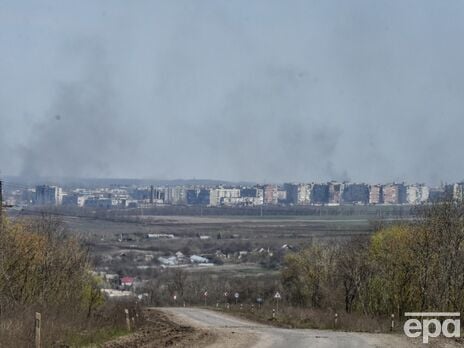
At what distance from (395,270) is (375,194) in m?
119

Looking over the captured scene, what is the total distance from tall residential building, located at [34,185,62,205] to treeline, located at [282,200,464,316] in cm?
5539

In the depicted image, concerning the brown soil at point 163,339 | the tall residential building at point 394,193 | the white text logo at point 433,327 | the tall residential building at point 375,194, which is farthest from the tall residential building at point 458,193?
the tall residential building at point 375,194

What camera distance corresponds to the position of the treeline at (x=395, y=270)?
141 feet

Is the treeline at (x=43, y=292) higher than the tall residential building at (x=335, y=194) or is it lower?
lower

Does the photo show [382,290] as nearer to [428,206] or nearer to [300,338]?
[428,206]

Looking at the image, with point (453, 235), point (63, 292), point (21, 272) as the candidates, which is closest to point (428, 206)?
point (453, 235)

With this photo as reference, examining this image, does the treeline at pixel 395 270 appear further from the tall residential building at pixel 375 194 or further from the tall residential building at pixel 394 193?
the tall residential building at pixel 375 194

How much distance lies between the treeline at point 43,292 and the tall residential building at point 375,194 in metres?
117

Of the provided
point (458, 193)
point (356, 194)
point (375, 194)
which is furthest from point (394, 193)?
point (458, 193)

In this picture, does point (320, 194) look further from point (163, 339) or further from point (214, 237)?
point (163, 339)

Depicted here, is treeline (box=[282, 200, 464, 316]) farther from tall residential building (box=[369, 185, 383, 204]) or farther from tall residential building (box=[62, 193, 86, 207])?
tall residential building (box=[369, 185, 383, 204])

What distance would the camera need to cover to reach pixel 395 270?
173 feet

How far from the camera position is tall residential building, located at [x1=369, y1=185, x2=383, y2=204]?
165 metres

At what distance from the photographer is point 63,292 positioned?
132ft
